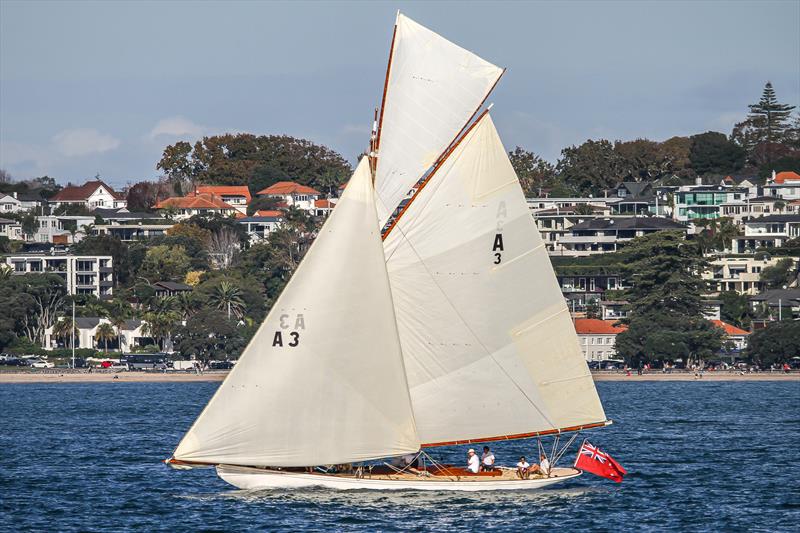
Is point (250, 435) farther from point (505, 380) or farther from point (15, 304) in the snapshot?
point (15, 304)

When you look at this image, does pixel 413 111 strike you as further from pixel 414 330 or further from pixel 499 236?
pixel 414 330

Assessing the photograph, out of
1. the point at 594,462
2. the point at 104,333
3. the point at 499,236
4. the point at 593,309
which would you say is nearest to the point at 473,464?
the point at 594,462

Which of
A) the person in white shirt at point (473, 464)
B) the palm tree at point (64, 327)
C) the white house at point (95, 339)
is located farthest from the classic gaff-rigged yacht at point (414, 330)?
the white house at point (95, 339)

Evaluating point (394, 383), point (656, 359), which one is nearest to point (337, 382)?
point (394, 383)

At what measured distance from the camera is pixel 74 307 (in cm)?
18138

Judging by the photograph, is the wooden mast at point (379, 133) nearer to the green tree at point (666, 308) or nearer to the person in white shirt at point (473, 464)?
the person in white shirt at point (473, 464)

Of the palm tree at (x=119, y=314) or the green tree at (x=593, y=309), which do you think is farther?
the green tree at (x=593, y=309)

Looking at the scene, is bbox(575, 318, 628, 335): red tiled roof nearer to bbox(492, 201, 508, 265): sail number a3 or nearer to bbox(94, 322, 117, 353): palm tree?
bbox(94, 322, 117, 353): palm tree

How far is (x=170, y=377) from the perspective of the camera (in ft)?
547

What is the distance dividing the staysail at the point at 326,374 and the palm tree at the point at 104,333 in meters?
136

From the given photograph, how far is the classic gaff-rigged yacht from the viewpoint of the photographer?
155 ft

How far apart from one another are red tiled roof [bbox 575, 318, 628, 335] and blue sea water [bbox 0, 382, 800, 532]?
7128 cm

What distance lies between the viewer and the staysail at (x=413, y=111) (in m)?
49.0

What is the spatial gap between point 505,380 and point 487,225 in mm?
5003
